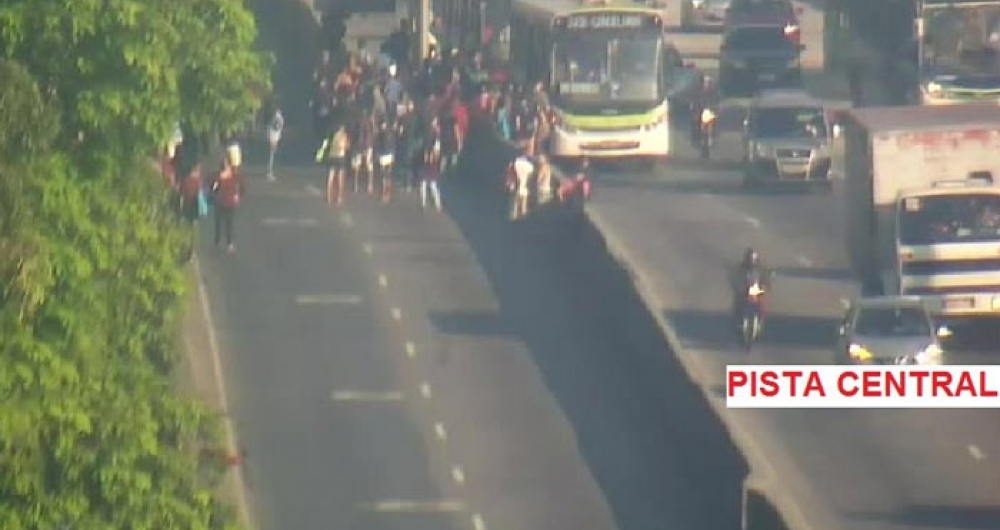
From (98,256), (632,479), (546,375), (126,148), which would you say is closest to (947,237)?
(546,375)

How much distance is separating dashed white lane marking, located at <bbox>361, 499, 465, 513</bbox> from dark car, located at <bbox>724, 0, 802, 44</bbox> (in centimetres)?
4164

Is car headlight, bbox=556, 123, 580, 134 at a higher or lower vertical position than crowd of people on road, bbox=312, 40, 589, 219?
lower

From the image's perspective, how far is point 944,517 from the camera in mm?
35562

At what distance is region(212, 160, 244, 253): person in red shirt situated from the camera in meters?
49.7

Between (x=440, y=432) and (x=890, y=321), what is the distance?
5566 mm

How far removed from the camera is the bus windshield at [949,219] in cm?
4466

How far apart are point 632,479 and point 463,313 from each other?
8.81 metres

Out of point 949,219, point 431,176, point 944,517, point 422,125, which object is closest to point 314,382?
point 949,219

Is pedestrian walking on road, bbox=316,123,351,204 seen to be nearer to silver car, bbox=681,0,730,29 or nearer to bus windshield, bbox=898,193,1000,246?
bus windshield, bbox=898,193,1000,246

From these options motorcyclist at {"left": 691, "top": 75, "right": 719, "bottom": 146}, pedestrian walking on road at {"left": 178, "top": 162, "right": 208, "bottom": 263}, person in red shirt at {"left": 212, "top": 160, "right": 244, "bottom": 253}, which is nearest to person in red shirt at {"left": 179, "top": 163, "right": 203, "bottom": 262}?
pedestrian walking on road at {"left": 178, "top": 162, "right": 208, "bottom": 263}

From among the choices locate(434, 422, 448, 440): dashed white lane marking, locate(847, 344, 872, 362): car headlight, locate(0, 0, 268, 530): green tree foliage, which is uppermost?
locate(0, 0, 268, 530): green tree foliage

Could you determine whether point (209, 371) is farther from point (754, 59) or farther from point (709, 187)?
point (754, 59)

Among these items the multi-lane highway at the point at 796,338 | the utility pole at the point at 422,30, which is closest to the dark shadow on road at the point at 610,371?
the multi-lane highway at the point at 796,338

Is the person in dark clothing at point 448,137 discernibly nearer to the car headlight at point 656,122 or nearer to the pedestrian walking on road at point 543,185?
the pedestrian walking on road at point 543,185
